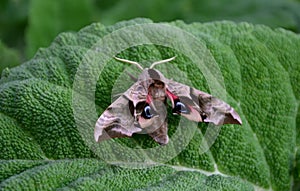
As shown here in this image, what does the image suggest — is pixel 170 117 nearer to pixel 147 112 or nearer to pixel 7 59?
pixel 147 112

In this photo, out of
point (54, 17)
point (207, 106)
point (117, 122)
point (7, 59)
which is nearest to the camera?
point (117, 122)

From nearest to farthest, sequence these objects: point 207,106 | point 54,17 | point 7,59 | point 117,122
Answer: point 117,122
point 207,106
point 7,59
point 54,17

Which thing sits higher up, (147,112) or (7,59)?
(7,59)

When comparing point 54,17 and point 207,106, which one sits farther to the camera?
point 54,17

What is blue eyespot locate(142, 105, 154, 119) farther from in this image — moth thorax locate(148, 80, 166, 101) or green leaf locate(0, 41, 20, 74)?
green leaf locate(0, 41, 20, 74)

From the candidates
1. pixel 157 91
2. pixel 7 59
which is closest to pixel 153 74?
pixel 157 91

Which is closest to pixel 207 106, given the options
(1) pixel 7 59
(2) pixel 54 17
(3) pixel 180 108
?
(3) pixel 180 108

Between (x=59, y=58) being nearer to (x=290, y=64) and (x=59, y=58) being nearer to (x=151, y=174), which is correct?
(x=151, y=174)

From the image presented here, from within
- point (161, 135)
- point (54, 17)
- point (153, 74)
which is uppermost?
point (54, 17)
